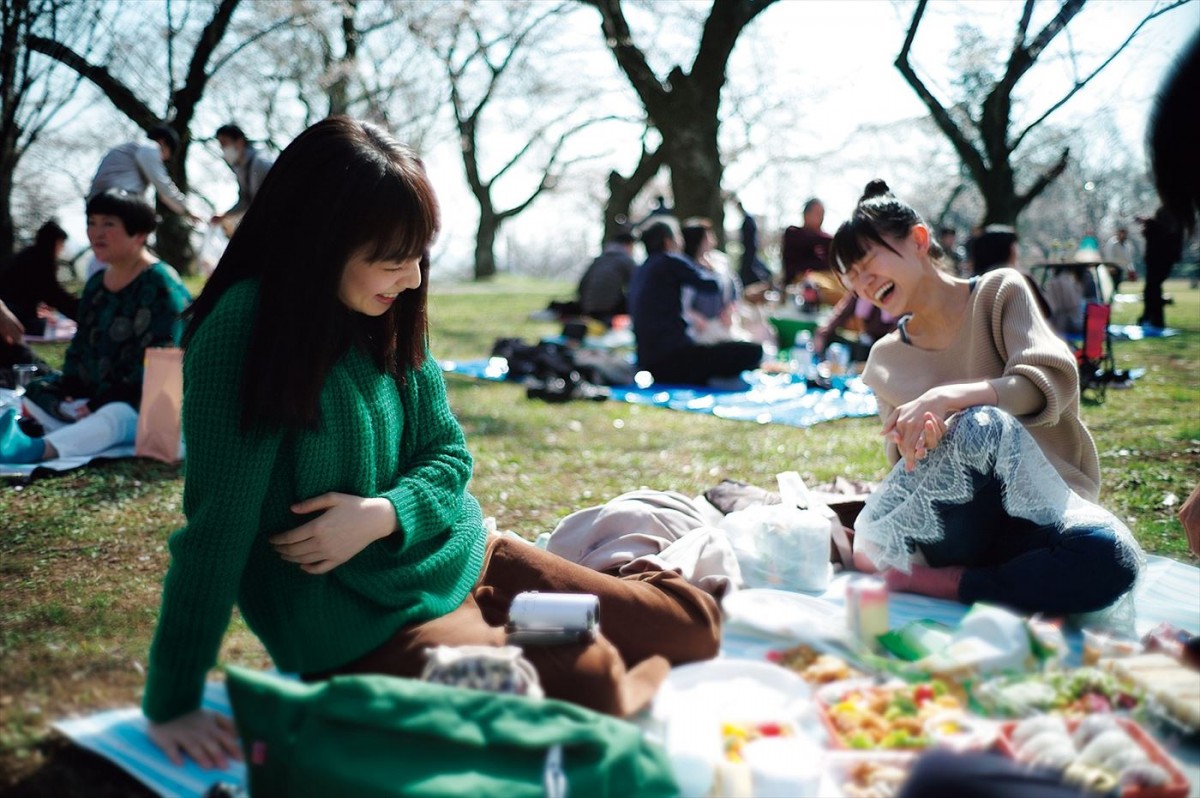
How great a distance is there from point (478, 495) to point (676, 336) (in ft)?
12.3

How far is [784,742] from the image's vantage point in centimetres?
190

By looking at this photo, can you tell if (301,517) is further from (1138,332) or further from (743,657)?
(1138,332)

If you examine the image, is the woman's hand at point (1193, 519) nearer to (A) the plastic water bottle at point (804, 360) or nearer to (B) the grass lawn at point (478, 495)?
(B) the grass lawn at point (478, 495)

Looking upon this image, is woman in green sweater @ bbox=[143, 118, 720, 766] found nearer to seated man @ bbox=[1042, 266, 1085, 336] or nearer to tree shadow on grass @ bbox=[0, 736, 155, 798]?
tree shadow on grass @ bbox=[0, 736, 155, 798]

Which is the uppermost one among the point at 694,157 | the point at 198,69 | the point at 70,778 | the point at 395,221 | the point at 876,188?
the point at 198,69

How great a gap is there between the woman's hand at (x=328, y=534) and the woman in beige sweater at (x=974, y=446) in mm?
1532

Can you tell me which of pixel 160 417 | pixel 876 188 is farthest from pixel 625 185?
pixel 876 188

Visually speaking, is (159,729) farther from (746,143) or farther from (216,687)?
(746,143)

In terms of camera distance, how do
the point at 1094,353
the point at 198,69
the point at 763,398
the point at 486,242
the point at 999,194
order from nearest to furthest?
the point at 1094,353 < the point at 763,398 < the point at 198,69 < the point at 999,194 < the point at 486,242

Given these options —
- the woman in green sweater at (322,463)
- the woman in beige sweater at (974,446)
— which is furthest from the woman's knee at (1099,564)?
the woman in green sweater at (322,463)

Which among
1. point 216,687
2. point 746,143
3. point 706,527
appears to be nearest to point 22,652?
point 216,687

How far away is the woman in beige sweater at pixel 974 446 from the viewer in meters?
2.67

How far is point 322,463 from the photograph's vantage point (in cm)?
200

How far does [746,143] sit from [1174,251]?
18030 mm
